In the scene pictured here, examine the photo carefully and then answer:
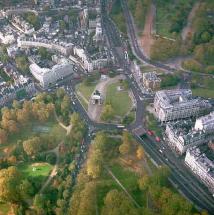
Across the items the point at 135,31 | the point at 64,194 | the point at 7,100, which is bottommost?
the point at 64,194

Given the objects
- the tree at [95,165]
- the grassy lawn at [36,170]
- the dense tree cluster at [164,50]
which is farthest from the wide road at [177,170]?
the grassy lawn at [36,170]

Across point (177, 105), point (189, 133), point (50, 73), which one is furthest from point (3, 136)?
point (189, 133)

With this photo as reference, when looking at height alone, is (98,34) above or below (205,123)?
above

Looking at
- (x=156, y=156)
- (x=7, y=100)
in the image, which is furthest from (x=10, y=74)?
(x=156, y=156)

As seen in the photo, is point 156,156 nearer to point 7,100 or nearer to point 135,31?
point 7,100

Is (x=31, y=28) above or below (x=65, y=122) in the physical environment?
above

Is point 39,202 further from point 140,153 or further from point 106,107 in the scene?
point 106,107

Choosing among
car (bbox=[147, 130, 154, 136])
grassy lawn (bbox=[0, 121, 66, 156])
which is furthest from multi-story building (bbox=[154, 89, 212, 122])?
grassy lawn (bbox=[0, 121, 66, 156])
